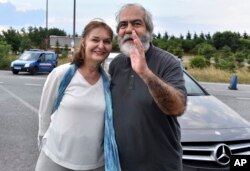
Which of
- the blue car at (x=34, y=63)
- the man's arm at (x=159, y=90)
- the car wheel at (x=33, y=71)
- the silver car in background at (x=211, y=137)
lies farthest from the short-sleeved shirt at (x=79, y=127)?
the car wheel at (x=33, y=71)

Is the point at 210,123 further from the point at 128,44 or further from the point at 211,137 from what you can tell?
the point at 128,44

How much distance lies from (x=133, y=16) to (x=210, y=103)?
2580 millimetres

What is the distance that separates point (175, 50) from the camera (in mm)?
49625

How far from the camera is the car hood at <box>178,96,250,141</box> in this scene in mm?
3951

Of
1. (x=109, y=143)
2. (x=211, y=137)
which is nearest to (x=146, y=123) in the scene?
(x=109, y=143)

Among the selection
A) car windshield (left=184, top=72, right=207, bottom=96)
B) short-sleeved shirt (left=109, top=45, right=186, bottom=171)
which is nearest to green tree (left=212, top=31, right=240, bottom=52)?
car windshield (left=184, top=72, right=207, bottom=96)

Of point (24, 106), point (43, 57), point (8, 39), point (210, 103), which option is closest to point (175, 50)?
point (8, 39)

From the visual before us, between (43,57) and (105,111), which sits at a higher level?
(105,111)

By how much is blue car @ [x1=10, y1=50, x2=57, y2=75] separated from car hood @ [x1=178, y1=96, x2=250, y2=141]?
2179 cm

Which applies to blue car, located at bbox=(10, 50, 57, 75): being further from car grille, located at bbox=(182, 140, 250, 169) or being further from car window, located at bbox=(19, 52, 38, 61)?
car grille, located at bbox=(182, 140, 250, 169)

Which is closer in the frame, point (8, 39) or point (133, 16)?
point (133, 16)

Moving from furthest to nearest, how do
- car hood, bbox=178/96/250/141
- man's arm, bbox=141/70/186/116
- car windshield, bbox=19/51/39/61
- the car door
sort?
1. the car door
2. car windshield, bbox=19/51/39/61
3. car hood, bbox=178/96/250/141
4. man's arm, bbox=141/70/186/116

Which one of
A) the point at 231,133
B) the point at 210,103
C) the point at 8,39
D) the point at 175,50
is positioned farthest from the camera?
the point at 8,39

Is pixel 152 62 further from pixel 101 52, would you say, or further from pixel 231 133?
pixel 231 133
